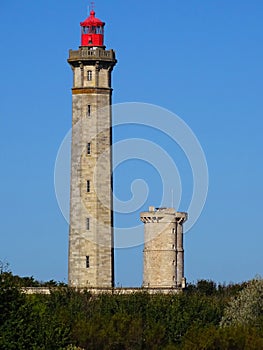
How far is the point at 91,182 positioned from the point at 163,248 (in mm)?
14861

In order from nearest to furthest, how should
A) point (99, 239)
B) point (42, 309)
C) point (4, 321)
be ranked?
point (4, 321)
point (42, 309)
point (99, 239)

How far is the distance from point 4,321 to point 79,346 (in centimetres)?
806

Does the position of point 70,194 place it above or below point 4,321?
above

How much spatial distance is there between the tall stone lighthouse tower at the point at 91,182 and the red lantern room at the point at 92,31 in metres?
1.41

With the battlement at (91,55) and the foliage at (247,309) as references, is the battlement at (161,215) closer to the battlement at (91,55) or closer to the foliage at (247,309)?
the battlement at (91,55)

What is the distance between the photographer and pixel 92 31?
91.2 meters

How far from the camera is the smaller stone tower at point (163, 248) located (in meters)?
101

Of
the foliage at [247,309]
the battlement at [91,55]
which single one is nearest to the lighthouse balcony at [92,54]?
the battlement at [91,55]

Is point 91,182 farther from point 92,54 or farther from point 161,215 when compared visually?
point 161,215

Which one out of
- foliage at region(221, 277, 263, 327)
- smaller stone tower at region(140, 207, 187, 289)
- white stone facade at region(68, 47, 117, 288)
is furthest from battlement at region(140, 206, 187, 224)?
foliage at region(221, 277, 263, 327)

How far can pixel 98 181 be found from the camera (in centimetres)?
8881

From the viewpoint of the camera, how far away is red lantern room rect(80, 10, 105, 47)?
90.6m

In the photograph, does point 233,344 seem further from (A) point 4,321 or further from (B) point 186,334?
(A) point 4,321

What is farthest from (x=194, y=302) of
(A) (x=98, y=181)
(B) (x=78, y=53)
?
(B) (x=78, y=53)
